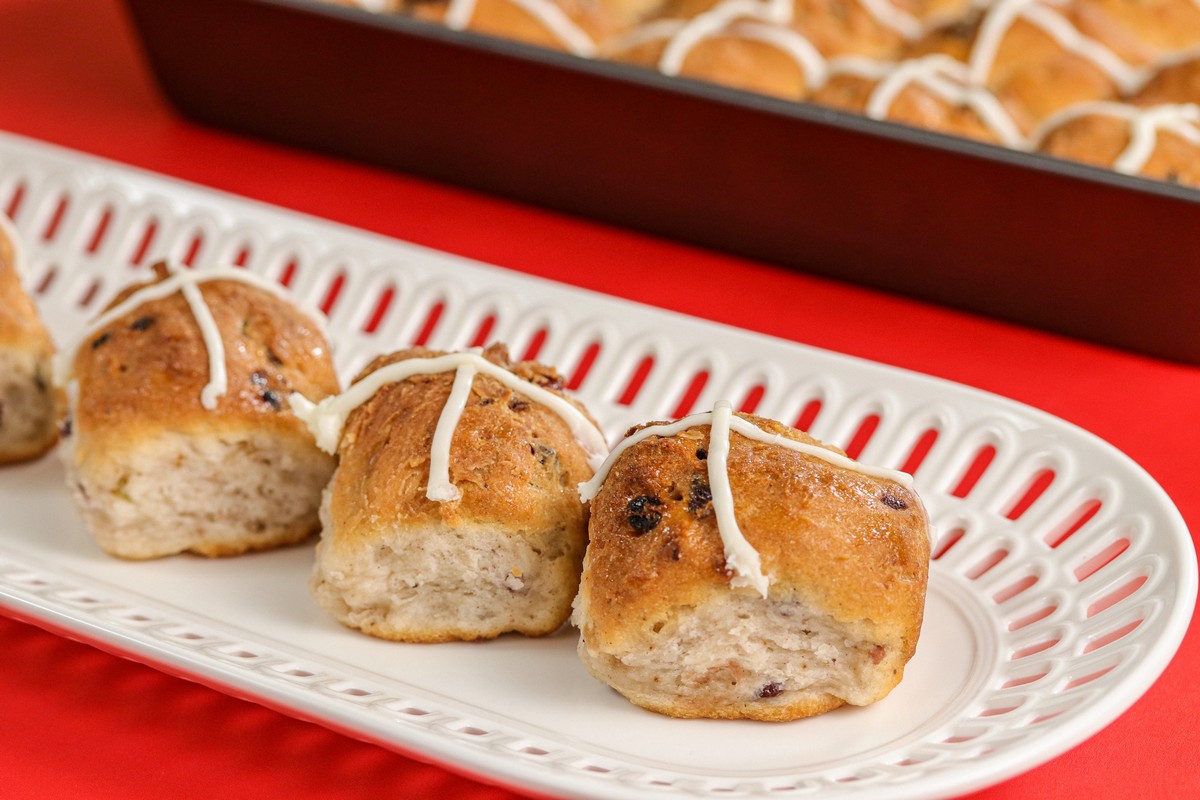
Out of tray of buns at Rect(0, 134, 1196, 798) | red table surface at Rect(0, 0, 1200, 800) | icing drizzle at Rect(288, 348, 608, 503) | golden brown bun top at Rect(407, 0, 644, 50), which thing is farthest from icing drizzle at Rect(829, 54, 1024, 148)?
icing drizzle at Rect(288, 348, 608, 503)

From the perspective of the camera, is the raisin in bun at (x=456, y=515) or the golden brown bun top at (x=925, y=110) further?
the golden brown bun top at (x=925, y=110)

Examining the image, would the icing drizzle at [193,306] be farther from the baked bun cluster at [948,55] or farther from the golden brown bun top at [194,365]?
the baked bun cluster at [948,55]

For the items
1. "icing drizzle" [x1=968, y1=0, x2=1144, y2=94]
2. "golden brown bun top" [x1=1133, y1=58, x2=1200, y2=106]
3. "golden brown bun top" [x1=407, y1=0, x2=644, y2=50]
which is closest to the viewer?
"golden brown bun top" [x1=1133, y1=58, x2=1200, y2=106]

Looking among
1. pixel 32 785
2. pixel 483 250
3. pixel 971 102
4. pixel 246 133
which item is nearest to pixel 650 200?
pixel 483 250

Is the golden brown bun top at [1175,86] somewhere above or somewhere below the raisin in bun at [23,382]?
above

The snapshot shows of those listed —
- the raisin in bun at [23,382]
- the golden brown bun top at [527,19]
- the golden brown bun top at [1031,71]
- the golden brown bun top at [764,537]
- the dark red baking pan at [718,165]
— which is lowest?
the raisin in bun at [23,382]

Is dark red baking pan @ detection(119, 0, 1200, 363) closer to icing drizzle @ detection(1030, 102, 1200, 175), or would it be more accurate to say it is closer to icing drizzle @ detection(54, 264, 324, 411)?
icing drizzle @ detection(1030, 102, 1200, 175)

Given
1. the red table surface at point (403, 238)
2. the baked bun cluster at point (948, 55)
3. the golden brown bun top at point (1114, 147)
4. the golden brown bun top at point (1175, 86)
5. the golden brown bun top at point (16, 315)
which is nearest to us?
the red table surface at point (403, 238)

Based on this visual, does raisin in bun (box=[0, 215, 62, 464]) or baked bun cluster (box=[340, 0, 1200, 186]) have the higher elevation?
baked bun cluster (box=[340, 0, 1200, 186])

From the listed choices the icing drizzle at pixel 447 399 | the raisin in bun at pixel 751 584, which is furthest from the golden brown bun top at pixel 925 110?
the raisin in bun at pixel 751 584
